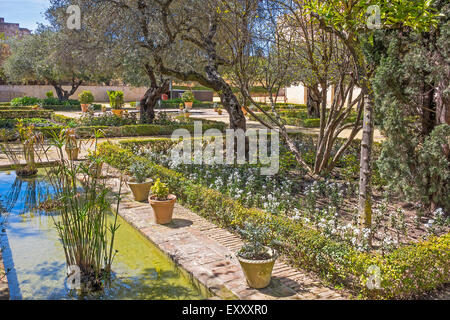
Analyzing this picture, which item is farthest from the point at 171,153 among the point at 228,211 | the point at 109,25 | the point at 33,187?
the point at 228,211

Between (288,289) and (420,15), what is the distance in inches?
127

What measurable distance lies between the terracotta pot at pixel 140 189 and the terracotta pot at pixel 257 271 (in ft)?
11.4

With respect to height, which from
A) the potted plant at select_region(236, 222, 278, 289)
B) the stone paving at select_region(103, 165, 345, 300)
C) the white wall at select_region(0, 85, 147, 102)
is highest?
the white wall at select_region(0, 85, 147, 102)

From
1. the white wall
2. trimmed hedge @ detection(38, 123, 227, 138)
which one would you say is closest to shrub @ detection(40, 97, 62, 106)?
the white wall

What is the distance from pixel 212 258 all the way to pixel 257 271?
910 millimetres

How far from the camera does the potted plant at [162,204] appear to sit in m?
5.84

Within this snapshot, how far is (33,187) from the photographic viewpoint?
8.30m

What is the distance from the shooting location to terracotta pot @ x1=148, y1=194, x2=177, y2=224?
19.1ft

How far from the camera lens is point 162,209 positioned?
5.88 meters

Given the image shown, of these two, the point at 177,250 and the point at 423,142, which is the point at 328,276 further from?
the point at 423,142

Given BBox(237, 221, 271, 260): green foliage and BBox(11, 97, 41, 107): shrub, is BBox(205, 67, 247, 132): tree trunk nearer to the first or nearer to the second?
BBox(237, 221, 271, 260): green foliage

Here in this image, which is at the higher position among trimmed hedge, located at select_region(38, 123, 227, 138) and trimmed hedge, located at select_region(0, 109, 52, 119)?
trimmed hedge, located at select_region(0, 109, 52, 119)

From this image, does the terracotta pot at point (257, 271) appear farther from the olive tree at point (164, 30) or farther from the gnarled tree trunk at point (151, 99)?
the gnarled tree trunk at point (151, 99)

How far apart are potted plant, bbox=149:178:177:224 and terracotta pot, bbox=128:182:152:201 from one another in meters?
1.06
